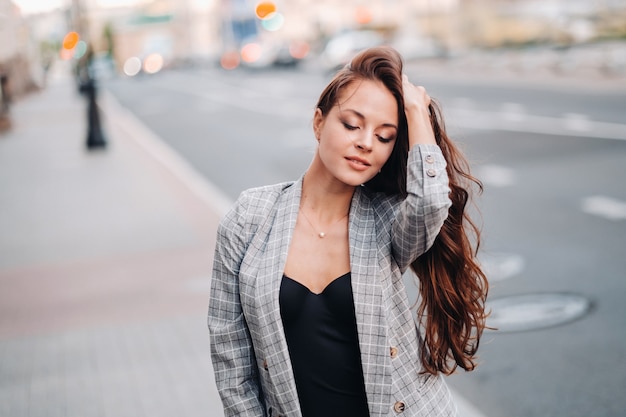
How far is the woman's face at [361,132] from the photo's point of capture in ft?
7.64

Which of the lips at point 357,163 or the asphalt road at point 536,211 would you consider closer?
the lips at point 357,163

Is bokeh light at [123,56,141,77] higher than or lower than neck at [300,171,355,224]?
lower

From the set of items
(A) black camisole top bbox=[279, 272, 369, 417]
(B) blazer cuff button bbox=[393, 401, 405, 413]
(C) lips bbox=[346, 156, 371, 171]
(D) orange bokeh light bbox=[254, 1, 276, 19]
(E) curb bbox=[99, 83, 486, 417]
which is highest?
(D) orange bokeh light bbox=[254, 1, 276, 19]

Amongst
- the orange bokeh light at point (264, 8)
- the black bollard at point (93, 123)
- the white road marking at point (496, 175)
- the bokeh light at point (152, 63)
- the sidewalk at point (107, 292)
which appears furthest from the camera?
the bokeh light at point (152, 63)

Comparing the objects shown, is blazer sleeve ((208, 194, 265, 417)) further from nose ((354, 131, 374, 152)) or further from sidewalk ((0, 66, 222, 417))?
sidewalk ((0, 66, 222, 417))

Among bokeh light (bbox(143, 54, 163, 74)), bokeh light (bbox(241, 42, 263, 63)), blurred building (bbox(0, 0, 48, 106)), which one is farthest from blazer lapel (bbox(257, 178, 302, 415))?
bokeh light (bbox(143, 54, 163, 74))

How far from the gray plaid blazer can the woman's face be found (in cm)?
11

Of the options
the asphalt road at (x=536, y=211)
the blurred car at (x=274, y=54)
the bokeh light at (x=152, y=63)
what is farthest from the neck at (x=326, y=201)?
the bokeh light at (x=152, y=63)

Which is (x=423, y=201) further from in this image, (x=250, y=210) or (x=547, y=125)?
(x=547, y=125)

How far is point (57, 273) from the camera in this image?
801 cm

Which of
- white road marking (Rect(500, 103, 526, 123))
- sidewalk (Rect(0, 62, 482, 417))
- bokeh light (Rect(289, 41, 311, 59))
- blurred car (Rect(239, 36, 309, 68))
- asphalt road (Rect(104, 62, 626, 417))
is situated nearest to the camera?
sidewalk (Rect(0, 62, 482, 417))

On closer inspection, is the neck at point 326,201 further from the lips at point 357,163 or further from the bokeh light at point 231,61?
the bokeh light at point 231,61

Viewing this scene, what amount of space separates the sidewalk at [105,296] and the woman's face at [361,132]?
2781 mm

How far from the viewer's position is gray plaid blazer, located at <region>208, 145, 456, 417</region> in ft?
7.51
